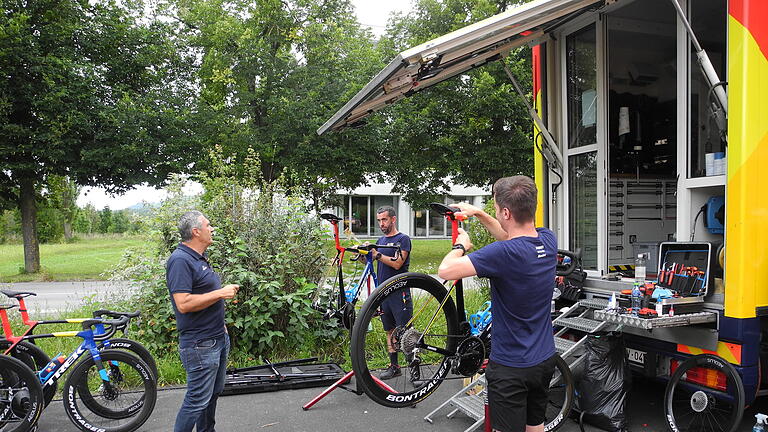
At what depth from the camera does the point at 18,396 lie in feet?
12.9

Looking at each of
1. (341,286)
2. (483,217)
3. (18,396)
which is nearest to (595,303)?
(483,217)

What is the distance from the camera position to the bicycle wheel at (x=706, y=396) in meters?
3.45

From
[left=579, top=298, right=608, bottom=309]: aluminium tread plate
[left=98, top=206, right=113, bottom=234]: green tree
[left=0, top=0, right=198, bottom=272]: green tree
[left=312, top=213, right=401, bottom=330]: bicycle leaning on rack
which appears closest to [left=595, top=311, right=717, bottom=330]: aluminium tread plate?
[left=579, top=298, right=608, bottom=309]: aluminium tread plate

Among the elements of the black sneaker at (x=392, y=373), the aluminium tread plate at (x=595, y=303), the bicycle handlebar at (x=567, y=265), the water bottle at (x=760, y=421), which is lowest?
the water bottle at (x=760, y=421)

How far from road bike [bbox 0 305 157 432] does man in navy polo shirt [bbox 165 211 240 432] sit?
1.00 m

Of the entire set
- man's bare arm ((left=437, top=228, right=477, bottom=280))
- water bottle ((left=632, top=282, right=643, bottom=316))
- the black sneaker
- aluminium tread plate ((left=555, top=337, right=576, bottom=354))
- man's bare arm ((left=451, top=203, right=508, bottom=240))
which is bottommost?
the black sneaker

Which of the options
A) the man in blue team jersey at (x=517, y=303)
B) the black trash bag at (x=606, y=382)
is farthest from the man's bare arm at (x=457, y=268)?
the black trash bag at (x=606, y=382)

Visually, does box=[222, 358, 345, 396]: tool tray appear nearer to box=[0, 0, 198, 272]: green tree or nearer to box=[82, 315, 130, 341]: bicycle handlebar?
box=[82, 315, 130, 341]: bicycle handlebar

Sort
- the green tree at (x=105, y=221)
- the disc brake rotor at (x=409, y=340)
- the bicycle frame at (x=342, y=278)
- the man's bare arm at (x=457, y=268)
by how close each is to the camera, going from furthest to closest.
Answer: the green tree at (x=105, y=221)
the bicycle frame at (x=342, y=278)
the disc brake rotor at (x=409, y=340)
the man's bare arm at (x=457, y=268)

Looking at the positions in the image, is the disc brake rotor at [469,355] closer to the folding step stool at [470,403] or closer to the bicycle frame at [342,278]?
the folding step stool at [470,403]

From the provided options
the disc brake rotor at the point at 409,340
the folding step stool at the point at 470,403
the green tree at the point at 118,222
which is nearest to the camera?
the disc brake rotor at the point at 409,340

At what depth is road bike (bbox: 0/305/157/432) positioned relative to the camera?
417 centimetres

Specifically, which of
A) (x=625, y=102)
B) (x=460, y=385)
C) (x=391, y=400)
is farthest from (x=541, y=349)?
(x=625, y=102)

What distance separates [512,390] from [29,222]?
18024 mm
